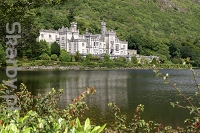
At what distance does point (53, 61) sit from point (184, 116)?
56578 mm

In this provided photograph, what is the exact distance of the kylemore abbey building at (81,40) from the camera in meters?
89.3

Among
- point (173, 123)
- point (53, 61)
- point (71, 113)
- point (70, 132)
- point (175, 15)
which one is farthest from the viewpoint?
point (175, 15)

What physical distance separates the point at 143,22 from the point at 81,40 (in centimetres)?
7985

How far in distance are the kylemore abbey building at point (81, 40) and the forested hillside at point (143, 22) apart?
12.6m

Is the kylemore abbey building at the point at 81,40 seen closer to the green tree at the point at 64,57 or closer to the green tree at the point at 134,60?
the green tree at the point at 64,57

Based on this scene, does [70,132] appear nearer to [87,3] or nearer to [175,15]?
[87,3]

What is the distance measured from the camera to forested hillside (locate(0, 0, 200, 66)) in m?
112

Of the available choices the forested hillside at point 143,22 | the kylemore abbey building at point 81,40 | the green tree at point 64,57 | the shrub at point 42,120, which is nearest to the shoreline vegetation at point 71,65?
the green tree at point 64,57

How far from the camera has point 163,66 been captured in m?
88.2

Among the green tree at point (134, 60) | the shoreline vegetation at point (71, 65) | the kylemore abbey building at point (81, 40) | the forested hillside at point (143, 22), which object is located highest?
the forested hillside at point (143, 22)

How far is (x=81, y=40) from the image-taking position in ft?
295

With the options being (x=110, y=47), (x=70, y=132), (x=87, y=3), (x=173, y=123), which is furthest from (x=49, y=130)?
(x=87, y=3)

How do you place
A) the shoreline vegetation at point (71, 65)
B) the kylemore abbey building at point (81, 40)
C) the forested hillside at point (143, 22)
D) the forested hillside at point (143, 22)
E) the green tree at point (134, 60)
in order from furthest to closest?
the forested hillside at point (143, 22) → the forested hillside at point (143, 22) → the kylemore abbey building at point (81, 40) → the green tree at point (134, 60) → the shoreline vegetation at point (71, 65)

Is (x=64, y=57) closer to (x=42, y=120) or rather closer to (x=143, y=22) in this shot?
(x=42, y=120)
